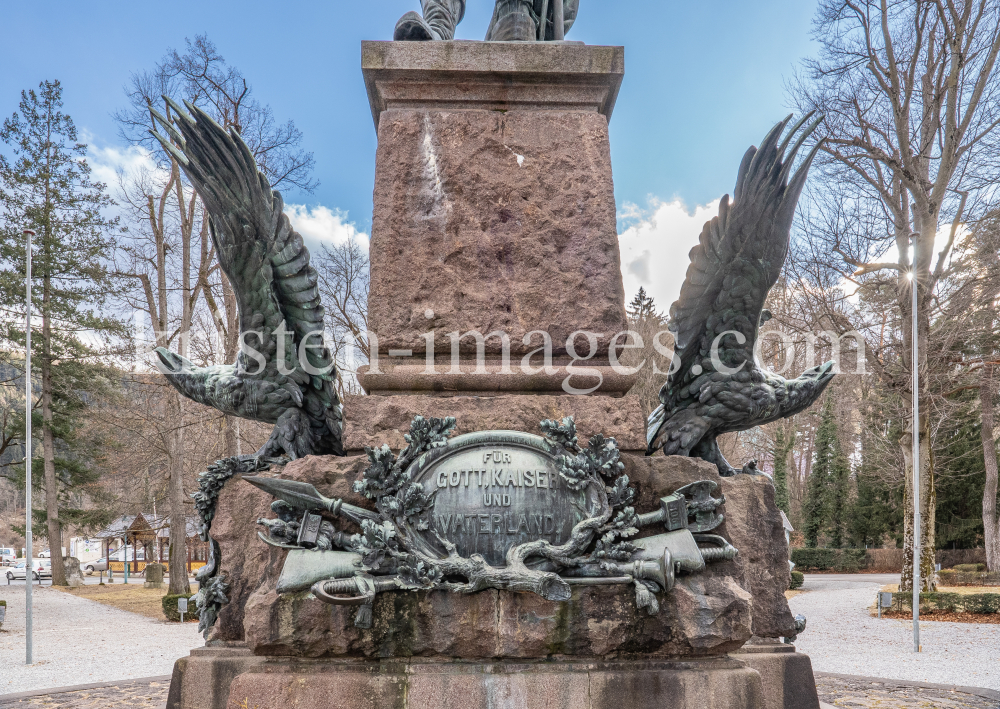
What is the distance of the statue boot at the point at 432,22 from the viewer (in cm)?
388

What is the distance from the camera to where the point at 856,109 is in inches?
607

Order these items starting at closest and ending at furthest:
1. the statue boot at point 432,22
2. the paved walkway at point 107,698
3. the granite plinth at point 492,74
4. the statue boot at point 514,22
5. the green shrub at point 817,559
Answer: the granite plinth at point 492,74, the statue boot at point 432,22, the statue boot at point 514,22, the paved walkway at point 107,698, the green shrub at point 817,559

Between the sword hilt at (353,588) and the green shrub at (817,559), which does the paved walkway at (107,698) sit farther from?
the green shrub at (817,559)

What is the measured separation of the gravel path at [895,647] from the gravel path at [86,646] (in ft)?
25.8

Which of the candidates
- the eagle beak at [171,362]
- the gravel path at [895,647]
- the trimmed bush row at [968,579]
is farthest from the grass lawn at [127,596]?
the trimmed bush row at [968,579]

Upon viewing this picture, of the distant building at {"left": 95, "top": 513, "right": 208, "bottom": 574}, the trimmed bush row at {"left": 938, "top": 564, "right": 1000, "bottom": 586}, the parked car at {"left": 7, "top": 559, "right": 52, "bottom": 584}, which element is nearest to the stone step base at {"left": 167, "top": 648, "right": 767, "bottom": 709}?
the trimmed bush row at {"left": 938, "top": 564, "right": 1000, "bottom": 586}

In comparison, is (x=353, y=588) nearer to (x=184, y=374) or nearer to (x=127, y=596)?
(x=184, y=374)

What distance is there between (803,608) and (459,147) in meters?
15.1

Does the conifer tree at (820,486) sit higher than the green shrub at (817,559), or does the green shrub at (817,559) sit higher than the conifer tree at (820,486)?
the conifer tree at (820,486)

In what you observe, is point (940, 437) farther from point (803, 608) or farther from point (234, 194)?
point (234, 194)

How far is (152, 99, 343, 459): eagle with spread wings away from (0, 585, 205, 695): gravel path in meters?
6.21

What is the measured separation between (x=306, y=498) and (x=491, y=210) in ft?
4.94

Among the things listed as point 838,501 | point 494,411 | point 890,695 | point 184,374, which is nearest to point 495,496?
point 494,411

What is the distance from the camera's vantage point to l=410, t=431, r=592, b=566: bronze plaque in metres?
3.11
